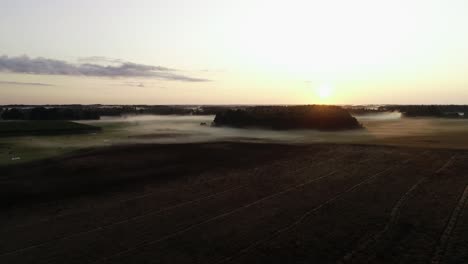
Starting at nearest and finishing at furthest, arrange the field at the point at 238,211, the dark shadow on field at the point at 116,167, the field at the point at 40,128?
1. the field at the point at 238,211
2. the dark shadow on field at the point at 116,167
3. the field at the point at 40,128

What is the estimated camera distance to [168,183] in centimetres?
2109

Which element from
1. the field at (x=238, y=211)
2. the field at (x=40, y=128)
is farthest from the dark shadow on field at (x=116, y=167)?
the field at (x=40, y=128)

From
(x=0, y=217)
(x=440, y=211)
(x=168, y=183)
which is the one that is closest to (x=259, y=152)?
(x=168, y=183)

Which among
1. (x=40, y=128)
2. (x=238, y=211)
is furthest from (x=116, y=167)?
(x=40, y=128)

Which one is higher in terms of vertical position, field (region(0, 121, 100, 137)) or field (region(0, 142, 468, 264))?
A: field (region(0, 121, 100, 137))

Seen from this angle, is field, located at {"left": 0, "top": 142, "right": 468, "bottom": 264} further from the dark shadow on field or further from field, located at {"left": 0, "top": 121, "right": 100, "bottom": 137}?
field, located at {"left": 0, "top": 121, "right": 100, "bottom": 137}

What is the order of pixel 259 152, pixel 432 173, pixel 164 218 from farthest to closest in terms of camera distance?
pixel 259 152 → pixel 432 173 → pixel 164 218

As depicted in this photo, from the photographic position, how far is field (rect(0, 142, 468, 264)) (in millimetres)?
11531

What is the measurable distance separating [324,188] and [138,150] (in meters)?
19.8

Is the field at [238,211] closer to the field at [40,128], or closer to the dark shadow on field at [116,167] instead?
the dark shadow on field at [116,167]

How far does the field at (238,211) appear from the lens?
37.8ft

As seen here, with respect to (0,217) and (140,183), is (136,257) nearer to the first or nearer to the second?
(0,217)

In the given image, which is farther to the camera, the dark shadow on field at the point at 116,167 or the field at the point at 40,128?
the field at the point at 40,128

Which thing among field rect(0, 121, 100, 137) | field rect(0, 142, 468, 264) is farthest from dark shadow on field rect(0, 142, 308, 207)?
field rect(0, 121, 100, 137)
